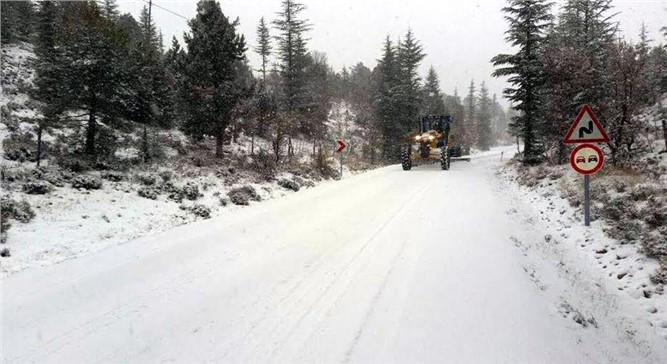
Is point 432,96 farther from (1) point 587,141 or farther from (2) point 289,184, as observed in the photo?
(1) point 587,141

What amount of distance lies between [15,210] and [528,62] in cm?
2263

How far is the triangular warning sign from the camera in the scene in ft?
25.5

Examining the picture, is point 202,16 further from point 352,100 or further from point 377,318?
point 352,100

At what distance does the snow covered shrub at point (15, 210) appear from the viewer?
7859mm

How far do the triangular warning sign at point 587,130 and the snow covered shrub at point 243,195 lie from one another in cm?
869

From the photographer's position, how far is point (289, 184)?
14.9 meters

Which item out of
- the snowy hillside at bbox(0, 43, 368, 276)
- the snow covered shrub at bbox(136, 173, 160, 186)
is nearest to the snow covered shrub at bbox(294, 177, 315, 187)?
the snowy hillside at bbox(0, 43, 368, 276)

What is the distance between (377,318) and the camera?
4367 millimetres

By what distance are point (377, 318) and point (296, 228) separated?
420 centimetres

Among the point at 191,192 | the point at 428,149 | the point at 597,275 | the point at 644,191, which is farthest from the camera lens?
the point at 428,149

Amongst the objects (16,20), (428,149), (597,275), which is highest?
(16,20)

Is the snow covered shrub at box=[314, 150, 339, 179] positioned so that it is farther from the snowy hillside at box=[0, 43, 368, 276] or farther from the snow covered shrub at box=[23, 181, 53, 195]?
A: the snow covered shrub at box=[23, 181, 53, 195]

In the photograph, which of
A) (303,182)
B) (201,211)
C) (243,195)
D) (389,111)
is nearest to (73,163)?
(201,211)

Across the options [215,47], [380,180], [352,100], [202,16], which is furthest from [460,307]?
[352,100]
